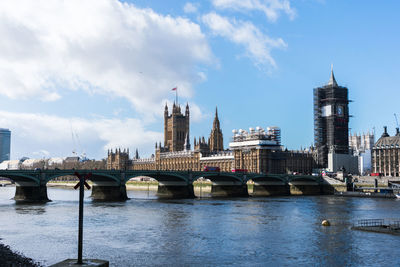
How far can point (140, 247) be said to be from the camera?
4431cm

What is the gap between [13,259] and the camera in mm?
35562

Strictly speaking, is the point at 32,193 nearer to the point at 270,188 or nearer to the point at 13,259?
the point at 13,259

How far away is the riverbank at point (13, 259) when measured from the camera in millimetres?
33625

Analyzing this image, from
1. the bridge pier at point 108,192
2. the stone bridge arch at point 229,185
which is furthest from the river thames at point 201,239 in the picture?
the stone bridge arch at point 229,185

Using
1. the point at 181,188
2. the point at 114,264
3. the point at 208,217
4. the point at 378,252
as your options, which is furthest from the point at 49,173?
the point at 378,252

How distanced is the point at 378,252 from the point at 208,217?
101 ft

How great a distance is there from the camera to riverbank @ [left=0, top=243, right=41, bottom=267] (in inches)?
1324

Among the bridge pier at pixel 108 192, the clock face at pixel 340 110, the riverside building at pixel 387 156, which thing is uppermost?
the clock face at pixel 340 110

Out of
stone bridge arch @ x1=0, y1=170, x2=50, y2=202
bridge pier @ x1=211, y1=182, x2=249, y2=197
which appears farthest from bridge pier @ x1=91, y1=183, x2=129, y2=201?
bridge pier @ x1=211, y1=182, x2=249, y2=197

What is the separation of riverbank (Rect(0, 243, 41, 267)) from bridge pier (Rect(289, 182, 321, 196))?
4626 inches

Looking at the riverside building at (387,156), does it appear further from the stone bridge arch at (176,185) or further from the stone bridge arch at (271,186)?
the stone bridge arch at (176,185)

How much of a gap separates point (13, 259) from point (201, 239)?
1991 centimetres

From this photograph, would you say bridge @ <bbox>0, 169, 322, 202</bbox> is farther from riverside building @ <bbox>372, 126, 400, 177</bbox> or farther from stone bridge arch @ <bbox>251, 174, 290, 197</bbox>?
riverside building @ <bbox>372, 126, 400, 177</bbox>

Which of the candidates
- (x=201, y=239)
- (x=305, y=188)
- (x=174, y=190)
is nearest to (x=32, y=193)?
(x=174, y=190)
